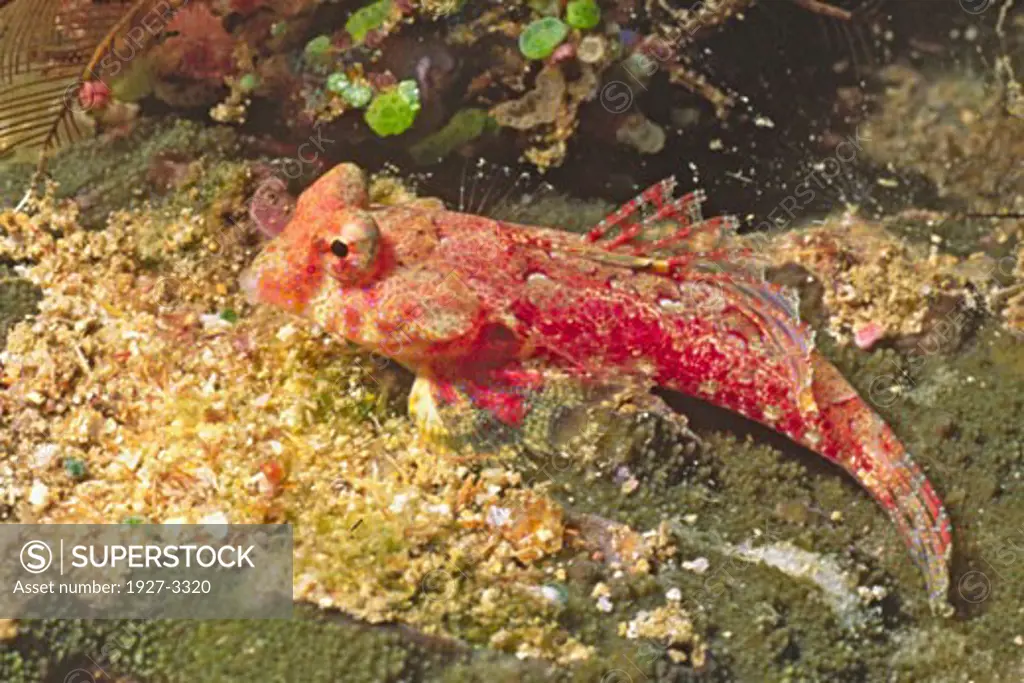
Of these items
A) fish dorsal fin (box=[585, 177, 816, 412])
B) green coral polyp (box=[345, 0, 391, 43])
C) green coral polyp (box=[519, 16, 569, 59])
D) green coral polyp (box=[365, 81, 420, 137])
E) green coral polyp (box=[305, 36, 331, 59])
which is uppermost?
green coral polyp (box=[345, 0, 391, 43])

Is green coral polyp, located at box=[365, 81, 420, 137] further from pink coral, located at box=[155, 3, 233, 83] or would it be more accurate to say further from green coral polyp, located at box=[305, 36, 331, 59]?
pink coral, located at box=[155, 3, 233, 83]

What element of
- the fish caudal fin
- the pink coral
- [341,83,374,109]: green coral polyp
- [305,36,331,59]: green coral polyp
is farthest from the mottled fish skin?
the pink coral

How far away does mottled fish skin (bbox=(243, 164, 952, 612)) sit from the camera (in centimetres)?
389

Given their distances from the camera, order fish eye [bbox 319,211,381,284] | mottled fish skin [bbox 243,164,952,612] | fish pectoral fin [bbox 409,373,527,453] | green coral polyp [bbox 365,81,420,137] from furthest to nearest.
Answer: green coral polyp [bbox 365,81,420,137] < fish pectoral fin [bbox 409,373,527,453] < mottled fish skin [bbox 243,164,952,612] < fish eye [bbox 319,211,381,284]

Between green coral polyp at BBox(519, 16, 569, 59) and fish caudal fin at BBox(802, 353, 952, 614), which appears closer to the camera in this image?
fish caudal fin at BBox(802, 353, 952, 614)

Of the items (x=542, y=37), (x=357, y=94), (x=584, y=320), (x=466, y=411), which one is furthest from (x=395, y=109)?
(x=466, y=411)

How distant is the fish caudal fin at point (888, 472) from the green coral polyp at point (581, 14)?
5.88ft

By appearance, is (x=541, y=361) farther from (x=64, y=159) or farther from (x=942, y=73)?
(x=942, y=73)

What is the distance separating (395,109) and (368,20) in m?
0.42

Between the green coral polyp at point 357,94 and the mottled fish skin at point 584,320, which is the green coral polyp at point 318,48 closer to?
the green coral polyp at point 357,94

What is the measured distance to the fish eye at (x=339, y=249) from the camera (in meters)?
3.75

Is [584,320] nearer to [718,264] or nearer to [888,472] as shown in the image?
[718,264]

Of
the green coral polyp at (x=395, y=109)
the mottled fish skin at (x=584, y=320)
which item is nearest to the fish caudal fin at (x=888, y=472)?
the mottled fish skin at (x=584, y=320)

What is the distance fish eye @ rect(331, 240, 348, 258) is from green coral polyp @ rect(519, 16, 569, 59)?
1300 millimetres
